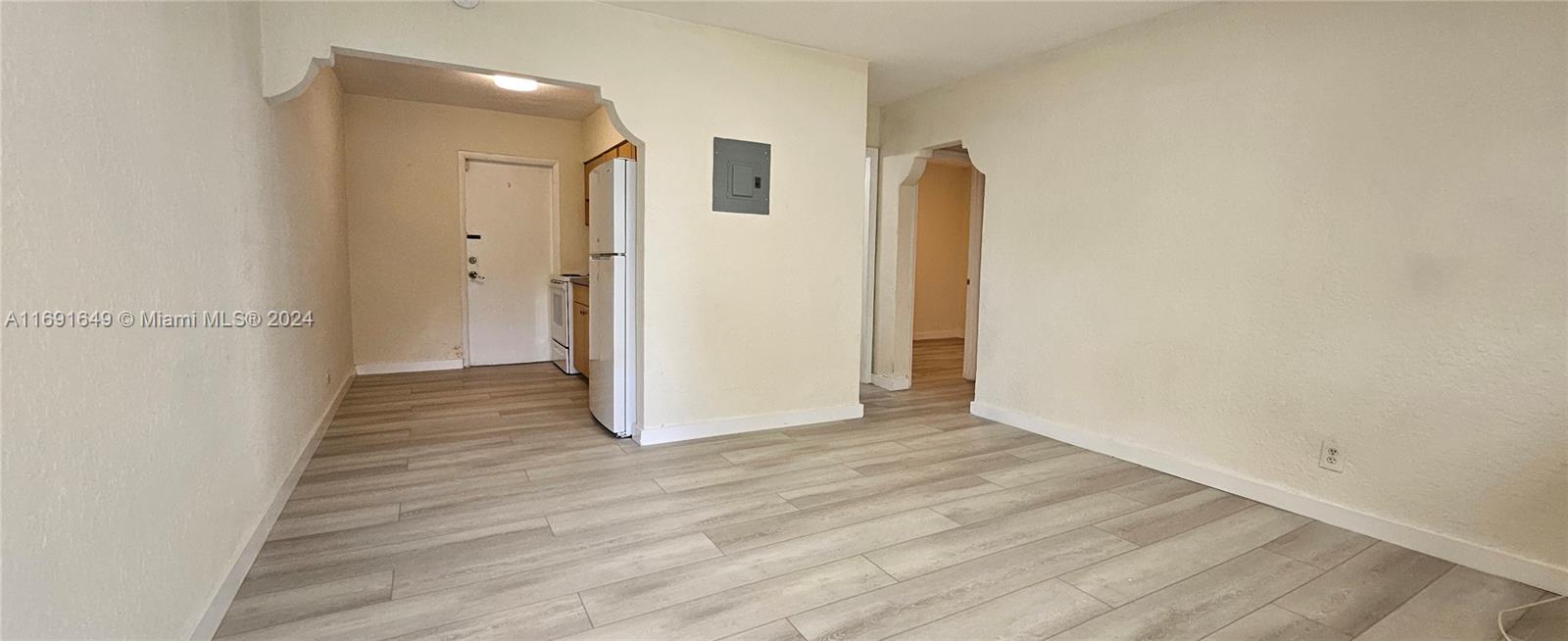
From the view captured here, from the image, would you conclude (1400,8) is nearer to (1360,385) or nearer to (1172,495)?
(1360,385)

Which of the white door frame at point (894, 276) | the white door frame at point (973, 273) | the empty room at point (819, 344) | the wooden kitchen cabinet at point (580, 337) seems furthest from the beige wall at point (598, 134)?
the white door frame at point (973, 273)

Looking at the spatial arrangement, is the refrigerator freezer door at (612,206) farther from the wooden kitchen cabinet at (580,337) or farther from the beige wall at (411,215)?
the beige wall at (411,215)

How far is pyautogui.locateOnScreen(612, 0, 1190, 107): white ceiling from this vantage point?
311cm

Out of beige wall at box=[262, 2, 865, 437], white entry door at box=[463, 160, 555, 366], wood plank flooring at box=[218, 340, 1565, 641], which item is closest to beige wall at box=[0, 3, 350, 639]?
wood plank flooring at box=[218, 340, 1565, 641]

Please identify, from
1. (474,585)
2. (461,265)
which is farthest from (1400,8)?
(461,265)

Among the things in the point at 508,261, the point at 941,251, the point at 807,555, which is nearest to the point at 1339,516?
the point at 807,555

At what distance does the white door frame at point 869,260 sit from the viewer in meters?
5.23

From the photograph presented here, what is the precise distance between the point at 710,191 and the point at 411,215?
3.42 m

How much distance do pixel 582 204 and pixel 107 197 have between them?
5.11 metres

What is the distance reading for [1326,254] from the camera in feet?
8.62

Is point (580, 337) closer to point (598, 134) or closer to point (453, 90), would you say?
point (598, 134)

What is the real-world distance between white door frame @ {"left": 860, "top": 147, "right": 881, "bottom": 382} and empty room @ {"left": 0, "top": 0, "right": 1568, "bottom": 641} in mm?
427

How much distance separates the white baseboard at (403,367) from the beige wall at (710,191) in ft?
10.4

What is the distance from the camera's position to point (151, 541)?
1438 millimetres
